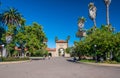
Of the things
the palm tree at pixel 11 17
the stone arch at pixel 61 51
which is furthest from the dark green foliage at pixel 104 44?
the stone arch at pixel 61 51

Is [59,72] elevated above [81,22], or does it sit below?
below

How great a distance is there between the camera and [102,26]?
47.6 m

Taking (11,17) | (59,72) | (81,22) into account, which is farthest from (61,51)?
(59,72)

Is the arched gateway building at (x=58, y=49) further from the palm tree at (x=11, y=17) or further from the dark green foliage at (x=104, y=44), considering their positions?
the dark green foliage at (x=104, y=44)

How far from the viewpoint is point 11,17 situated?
61156 millimetres

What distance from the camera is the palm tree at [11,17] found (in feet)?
200

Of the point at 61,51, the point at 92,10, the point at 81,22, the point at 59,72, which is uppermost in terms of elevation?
the point at 92,10

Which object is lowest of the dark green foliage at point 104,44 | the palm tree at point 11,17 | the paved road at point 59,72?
the paved road at point 59,72

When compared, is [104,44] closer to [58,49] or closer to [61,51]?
[58,49]

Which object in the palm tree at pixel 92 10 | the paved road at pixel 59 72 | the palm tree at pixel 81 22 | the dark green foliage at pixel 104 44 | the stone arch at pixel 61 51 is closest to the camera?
the paved road at pixel 59 72

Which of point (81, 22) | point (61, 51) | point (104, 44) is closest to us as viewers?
point (104, 44)

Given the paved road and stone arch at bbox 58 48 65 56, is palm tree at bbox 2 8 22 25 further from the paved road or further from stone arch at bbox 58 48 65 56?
stone arch at bbox 58 48 65 56

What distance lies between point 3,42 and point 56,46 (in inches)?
3053

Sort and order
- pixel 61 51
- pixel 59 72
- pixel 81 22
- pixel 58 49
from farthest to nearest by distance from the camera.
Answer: pixel 61 51
pixel 58 49
pixel 81 22
pixel 59 72
